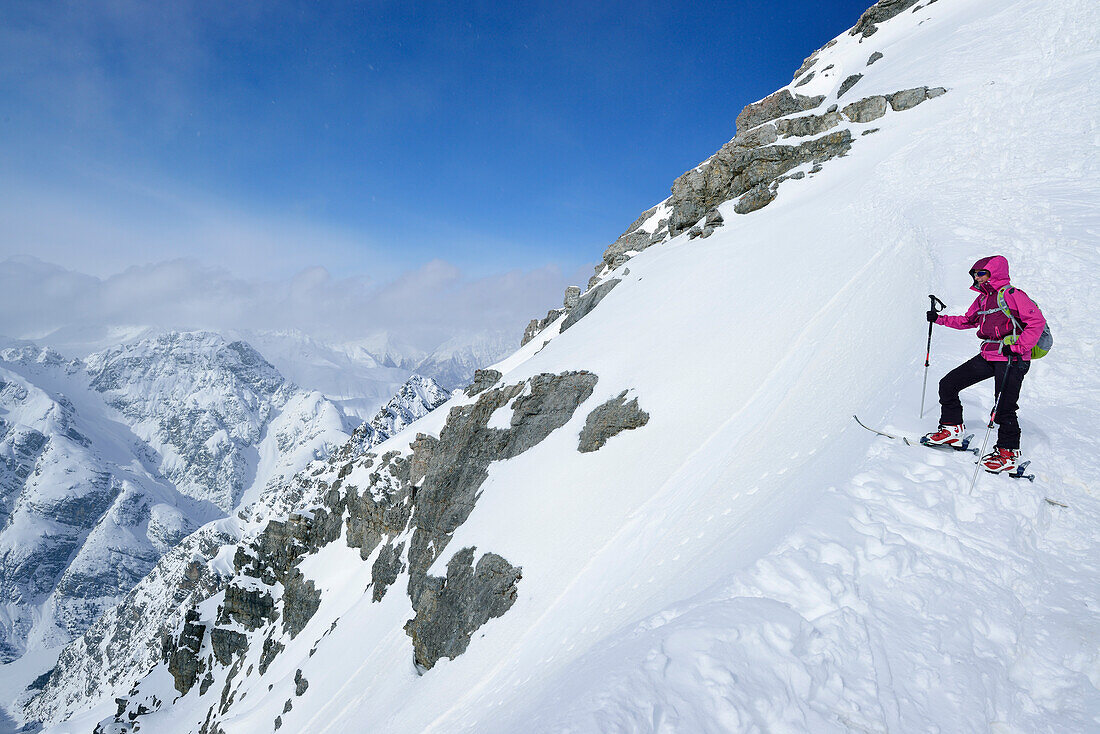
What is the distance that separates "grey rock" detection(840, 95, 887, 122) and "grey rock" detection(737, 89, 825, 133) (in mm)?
13634

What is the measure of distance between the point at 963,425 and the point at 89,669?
268427 millimetres

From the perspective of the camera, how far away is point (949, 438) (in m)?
7.17

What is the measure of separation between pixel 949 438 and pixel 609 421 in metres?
15.3

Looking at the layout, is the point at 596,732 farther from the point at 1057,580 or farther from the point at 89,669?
the point at 89,669

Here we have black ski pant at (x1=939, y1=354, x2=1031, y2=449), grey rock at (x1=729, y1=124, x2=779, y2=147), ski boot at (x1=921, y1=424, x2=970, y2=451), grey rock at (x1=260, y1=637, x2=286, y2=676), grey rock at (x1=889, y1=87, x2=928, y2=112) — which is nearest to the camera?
black ski pant at (x1=939, y1=354, x2=1031, y2=449)

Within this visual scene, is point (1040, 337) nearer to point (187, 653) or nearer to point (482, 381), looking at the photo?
point (482, 381)

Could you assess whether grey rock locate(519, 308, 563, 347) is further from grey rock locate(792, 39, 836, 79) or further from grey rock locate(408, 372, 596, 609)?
grey rock locate(792, 39, 836, 79)

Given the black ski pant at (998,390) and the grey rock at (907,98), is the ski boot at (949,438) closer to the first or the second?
the black ski pant at (998,390)

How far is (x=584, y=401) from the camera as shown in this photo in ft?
81.8

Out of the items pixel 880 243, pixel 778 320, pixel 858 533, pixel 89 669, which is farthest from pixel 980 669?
pixel 89 669

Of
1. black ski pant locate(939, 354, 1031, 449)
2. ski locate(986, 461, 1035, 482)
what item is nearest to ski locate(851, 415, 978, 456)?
black ski pant locate(939, 354, 1031, 449)

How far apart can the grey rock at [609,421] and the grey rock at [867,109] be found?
32.3m

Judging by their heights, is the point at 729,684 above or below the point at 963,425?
above

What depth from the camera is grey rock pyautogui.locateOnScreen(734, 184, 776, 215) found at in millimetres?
34875
